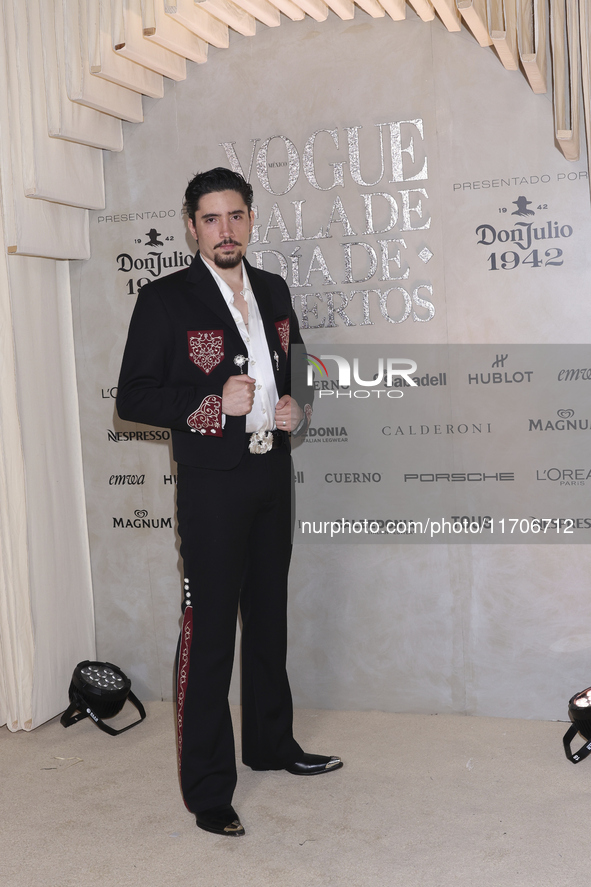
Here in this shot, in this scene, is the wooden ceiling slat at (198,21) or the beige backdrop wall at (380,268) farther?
the beige backdrop wall at (380,268)

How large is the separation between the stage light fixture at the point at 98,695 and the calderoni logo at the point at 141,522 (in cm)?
58

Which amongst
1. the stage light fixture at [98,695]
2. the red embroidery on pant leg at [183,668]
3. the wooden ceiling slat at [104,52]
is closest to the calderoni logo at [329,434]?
the red embroidery on pant leg at [183,668]

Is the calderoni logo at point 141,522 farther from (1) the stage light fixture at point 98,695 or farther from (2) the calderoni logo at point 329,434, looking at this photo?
(2) the calderoni logo at point 329,434

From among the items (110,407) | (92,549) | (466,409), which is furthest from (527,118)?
(92,549)

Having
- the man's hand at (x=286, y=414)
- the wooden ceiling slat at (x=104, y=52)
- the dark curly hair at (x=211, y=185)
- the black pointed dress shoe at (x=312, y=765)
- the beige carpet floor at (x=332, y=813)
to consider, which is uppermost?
the wooden ceiling slat at (x=104, y=52)

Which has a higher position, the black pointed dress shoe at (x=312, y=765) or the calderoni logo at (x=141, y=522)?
the calderoni logo at (x=141, y=522)

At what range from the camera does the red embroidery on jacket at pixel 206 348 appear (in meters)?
2.56

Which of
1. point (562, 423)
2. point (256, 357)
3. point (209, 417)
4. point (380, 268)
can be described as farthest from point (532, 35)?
point (209, 417)

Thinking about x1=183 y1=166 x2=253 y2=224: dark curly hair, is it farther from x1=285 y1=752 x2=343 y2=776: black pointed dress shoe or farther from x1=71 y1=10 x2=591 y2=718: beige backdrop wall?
x1=285 y1=752 x2=343 y2=776: black pointed dress shoe

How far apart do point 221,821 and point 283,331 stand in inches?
61.6

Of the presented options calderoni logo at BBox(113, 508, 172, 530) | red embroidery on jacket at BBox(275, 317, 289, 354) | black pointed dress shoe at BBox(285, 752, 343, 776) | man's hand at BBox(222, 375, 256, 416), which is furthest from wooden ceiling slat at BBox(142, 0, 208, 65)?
black pointed dress shoe at BBox(285, 752, 343, 776)

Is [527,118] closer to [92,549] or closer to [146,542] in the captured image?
[146,542]

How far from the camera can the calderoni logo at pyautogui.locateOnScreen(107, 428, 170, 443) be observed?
341 centimetres

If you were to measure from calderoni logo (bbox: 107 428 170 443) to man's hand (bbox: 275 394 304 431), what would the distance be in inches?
38.1
